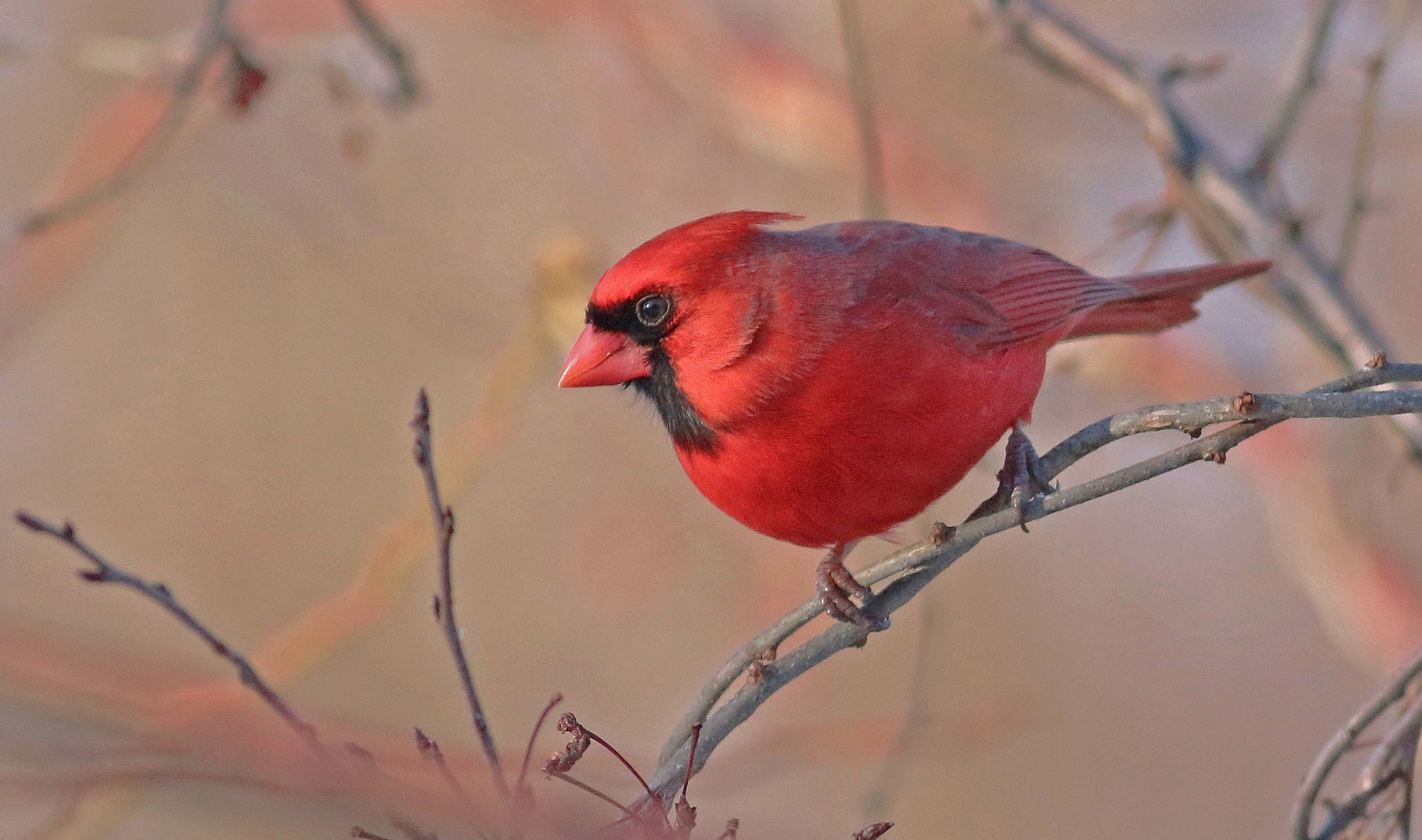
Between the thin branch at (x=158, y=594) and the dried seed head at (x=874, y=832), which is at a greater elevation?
the thin branch at (x=158, y=594)

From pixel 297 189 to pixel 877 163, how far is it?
9.31ft

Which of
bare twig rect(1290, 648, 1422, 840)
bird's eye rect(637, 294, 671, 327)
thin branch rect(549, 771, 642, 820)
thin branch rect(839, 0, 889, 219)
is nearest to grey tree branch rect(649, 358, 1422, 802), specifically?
thin branch rect(549, 771, 642, 820)

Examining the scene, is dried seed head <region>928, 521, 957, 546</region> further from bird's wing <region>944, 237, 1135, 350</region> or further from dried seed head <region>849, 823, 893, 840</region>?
bird's wing <region>944, 237, 1135, 350</region>

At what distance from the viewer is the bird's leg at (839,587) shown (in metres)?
1.84

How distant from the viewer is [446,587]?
1.28 meters

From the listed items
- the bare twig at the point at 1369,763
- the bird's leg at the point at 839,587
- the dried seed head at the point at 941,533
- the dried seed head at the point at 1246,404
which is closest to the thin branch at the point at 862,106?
the bird's leg at the point at 839,587

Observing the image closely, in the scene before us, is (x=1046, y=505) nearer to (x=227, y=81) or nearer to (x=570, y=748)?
(x=570, y=748)

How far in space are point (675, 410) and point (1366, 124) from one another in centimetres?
140

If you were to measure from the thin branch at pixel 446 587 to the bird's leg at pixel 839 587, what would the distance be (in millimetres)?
568

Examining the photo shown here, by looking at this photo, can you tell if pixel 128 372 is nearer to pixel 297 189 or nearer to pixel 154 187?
pixel 154 187

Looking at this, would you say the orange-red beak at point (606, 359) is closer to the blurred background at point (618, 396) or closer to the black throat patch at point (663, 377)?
the black throat patch at point (663, 377)

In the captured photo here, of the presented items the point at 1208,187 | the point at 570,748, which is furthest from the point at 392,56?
the point at 570,748

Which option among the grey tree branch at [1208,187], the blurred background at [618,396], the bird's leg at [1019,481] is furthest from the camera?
the blurred background at [618,396]

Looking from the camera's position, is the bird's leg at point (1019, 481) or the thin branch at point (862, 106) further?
the thin branch at point (862, 106)
